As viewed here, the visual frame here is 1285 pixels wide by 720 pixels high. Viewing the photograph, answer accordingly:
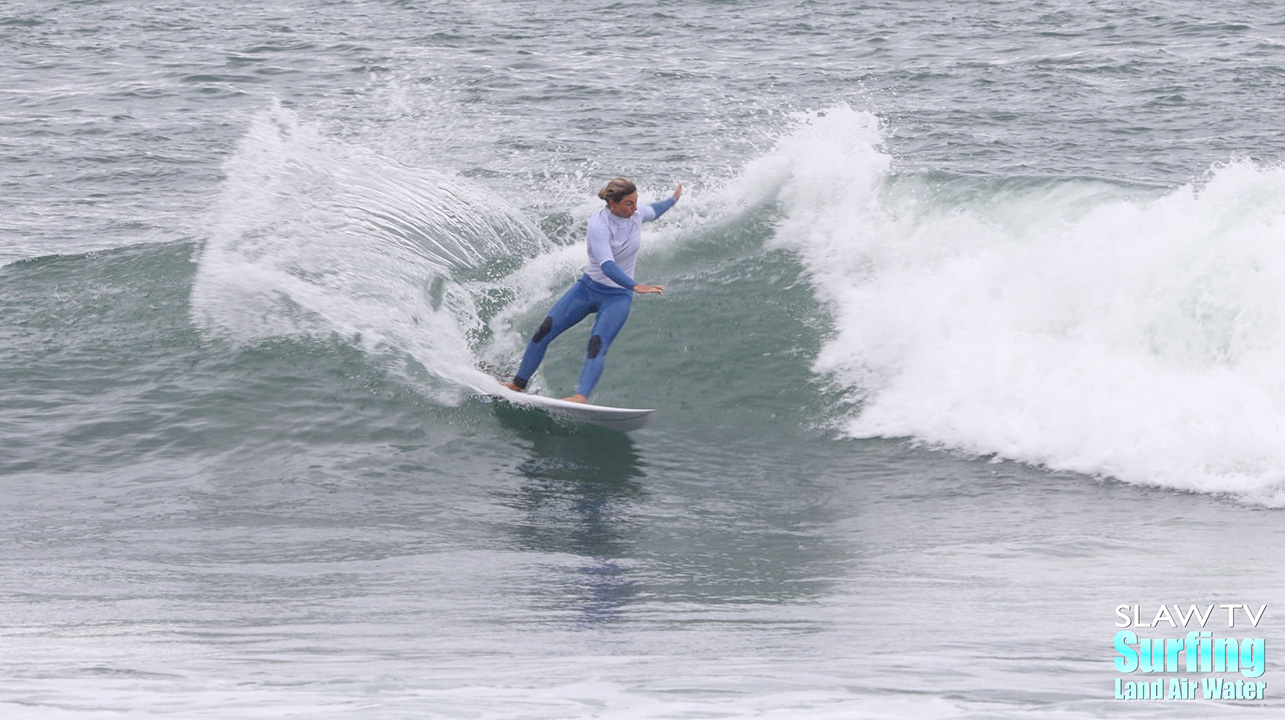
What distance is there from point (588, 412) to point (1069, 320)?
406 centimetres

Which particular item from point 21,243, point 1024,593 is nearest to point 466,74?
point 21,243

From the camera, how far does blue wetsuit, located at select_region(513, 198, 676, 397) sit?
390 inches

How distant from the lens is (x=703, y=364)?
1115 cm

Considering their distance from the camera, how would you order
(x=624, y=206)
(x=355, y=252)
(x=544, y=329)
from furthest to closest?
(x=355, y=252)
(x=544, y=329)
(x=624, y=206)

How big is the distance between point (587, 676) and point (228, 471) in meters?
4.79

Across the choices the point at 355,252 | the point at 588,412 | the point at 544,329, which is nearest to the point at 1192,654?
the point at 588,412

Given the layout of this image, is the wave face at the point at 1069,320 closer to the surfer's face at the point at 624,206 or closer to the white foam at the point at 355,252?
the surfer's face at the point at 624,206

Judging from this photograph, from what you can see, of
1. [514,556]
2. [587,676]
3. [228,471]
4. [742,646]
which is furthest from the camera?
[228,471]

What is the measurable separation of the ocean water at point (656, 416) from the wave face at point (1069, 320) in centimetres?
4

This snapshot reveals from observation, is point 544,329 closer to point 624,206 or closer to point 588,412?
point 588,412

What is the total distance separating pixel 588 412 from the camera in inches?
395

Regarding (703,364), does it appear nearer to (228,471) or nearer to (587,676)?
(228,471)

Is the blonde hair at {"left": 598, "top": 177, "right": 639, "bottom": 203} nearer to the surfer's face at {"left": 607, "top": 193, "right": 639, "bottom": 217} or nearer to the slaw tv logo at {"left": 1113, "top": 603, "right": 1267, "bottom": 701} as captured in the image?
the surfer's face at {"left": 607, "top": 193, "right": 639, "bottom": 217}

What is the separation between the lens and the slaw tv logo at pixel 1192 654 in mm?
4812
